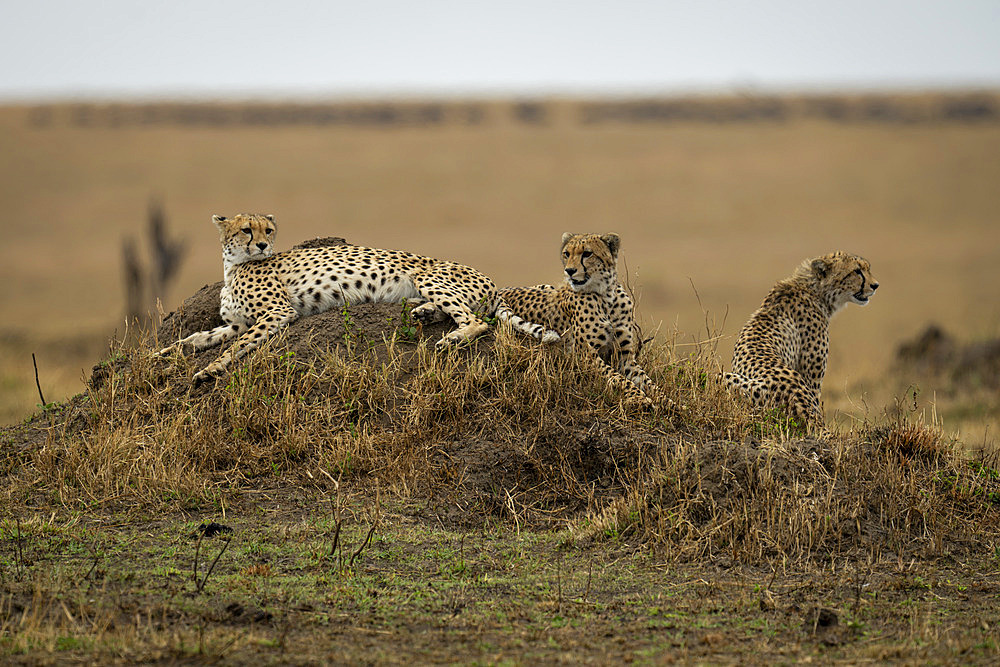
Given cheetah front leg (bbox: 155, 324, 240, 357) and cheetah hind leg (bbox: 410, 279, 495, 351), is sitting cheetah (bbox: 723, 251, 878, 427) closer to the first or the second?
cheetah hind leg (bbox: 410, 279, 495, 351)

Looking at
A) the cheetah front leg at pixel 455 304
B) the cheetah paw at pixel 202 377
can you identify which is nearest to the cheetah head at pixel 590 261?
the cheetah front leg at pixel 455 304

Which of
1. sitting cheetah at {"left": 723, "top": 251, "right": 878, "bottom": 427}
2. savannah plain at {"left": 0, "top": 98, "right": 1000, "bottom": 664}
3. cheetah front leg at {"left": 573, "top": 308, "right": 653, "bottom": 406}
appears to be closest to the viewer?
savannah plain at {"left": 0, "top": 98, "right": 1000, "bottom": 664}

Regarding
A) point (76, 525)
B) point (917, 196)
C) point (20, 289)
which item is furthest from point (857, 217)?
point (76, 525)

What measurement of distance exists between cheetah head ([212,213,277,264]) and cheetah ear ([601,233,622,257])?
2.07m

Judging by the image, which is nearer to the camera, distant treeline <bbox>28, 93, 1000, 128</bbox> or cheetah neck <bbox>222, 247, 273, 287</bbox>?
cheetah neck <bbox>222, 247, 273, 287</bbox>

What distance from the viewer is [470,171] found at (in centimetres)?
4397

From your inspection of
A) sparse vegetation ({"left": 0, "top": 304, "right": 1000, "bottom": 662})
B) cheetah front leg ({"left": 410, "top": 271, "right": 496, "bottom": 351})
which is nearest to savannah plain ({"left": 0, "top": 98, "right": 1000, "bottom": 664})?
sparse vegetation ({"left": 0, "top": 304, "right": 1000, "bottom": 662})

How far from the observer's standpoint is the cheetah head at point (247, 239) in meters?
6.82

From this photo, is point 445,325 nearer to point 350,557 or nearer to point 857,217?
point 350,557

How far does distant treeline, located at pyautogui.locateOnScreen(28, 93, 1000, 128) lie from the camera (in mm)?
50688

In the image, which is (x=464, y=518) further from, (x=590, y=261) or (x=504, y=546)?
(x=590, y=261)

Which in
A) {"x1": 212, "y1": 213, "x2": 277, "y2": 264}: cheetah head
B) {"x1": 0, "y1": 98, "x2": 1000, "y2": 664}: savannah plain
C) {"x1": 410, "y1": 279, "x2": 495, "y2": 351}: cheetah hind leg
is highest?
{"x1": 212, "y1": 213, "x2": 277, "y2": 264}: cheetah head

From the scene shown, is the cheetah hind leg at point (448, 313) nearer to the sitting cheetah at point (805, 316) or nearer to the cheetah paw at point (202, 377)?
the cheetah paw at point (202, 377)

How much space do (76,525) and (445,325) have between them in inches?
94.1
